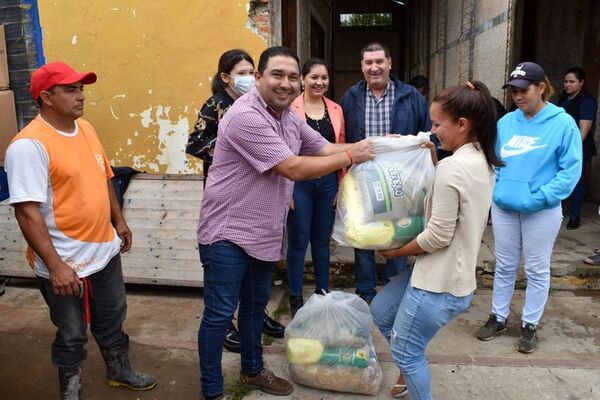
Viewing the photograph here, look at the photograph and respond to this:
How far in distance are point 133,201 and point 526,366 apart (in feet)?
10.4

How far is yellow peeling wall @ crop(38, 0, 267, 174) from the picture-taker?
4289 mm

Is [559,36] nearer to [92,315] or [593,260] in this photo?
[593,260]

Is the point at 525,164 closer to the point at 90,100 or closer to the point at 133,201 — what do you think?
the point at 133,201

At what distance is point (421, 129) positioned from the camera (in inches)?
136

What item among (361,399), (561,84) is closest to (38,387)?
(361,399)

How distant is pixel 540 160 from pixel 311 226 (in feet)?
4.97

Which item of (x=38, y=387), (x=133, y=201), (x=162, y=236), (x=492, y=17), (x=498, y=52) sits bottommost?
(x=38, y=387)

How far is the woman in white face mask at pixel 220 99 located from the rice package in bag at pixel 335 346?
3.68 ft

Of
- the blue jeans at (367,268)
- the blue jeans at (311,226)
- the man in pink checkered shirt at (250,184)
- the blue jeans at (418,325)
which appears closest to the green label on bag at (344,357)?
the blue jeans at (418,325)

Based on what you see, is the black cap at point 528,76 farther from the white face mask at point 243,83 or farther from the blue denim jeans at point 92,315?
the blue denim jeans at point 92,315

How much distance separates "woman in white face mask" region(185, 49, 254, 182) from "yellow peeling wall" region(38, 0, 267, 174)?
4.76ft

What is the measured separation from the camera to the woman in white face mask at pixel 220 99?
2.83 m

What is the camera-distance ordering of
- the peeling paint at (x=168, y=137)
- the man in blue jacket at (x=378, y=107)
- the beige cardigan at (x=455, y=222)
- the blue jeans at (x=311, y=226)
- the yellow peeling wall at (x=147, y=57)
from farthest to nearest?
1. the peeling paint at (x=168, y=137)
2. the yellow peeling wall at (x=147, y=57)
3. the man in blue jacket at (x=378, y=107)
4. the blue jeans at (x=311, y=226)
5. the beige cardigan at (x=455, y=222)

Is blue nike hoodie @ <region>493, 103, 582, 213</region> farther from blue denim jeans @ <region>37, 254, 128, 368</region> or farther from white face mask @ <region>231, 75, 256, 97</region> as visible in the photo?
blue denim jeans @ <region>37, 254, 128, 368</region>
